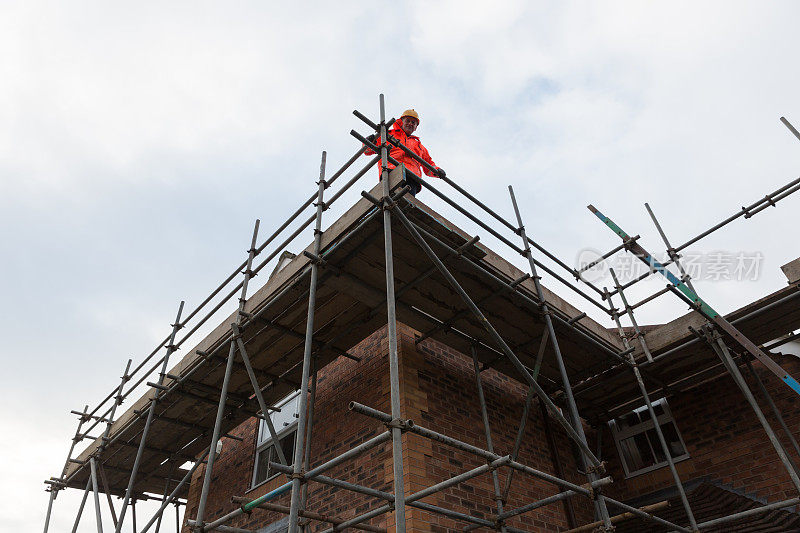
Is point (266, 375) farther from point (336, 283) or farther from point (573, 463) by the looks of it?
point (573, 463)

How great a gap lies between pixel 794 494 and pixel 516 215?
17.0ft

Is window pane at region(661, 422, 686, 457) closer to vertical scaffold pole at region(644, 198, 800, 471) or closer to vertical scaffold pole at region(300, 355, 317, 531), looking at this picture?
vertical scaffold pole at region(644, 198, 800, 471)

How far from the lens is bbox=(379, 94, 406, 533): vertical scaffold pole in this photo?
152 inches

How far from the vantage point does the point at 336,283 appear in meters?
6.42

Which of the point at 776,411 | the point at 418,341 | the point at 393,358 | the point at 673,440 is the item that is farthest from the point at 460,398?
the point at 776,411

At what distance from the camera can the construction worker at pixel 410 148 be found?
6.81 metres

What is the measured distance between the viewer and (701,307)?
7344 millimetres

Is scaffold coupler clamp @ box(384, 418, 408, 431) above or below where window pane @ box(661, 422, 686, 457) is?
below

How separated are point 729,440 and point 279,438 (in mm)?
7083

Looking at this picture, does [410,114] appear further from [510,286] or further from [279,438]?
[279,438]

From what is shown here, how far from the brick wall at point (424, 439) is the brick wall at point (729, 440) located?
1338mm

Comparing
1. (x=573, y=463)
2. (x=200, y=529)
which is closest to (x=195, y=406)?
(x=200, y=529)

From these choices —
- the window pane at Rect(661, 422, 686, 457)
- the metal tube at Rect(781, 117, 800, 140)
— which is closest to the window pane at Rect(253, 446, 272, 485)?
the window pane at Rect(661, 422, 686, 457)

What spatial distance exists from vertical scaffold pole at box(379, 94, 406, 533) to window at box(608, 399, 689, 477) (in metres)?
5.91
